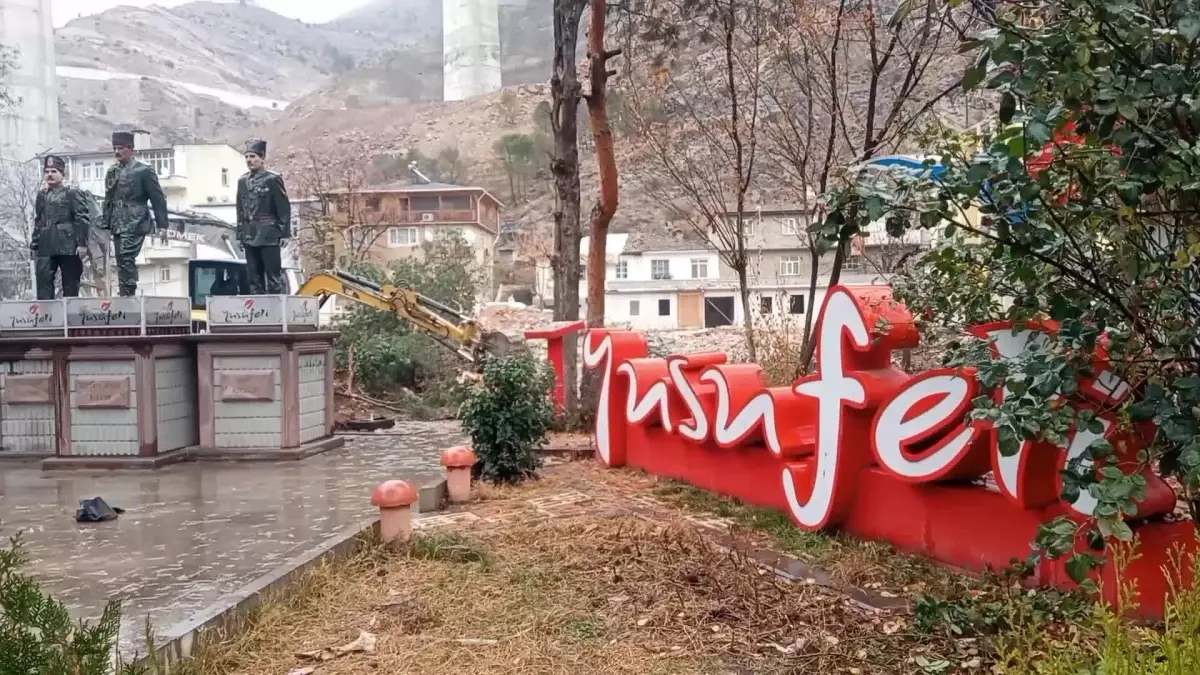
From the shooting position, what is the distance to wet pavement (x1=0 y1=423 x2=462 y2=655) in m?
5.26

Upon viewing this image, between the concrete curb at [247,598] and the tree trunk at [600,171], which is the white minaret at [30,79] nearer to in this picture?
the tree trunk at [600,171]

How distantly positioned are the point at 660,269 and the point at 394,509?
37.5 metres

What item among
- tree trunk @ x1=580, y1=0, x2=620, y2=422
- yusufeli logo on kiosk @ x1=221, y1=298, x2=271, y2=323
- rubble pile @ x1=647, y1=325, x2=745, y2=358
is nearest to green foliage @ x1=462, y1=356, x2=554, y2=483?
tree trunk @ x1=580, y1=0, x2=620, y2=422

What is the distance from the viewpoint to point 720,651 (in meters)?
4.39

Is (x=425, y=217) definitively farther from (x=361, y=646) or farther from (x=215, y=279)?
(x=361, y=646)

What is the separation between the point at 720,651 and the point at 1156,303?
2.32 metres

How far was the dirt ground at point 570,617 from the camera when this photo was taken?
4.25 m

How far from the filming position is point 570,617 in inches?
191

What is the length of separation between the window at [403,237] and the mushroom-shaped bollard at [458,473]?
3884 cm

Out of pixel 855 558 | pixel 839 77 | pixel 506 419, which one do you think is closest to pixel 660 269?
pixel 839 77

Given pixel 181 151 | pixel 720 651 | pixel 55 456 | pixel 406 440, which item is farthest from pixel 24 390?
pixel 181 151

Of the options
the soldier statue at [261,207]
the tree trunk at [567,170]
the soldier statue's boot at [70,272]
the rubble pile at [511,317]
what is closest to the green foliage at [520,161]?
the rubble pile at [511,317]

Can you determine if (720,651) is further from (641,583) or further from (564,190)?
(564,190)

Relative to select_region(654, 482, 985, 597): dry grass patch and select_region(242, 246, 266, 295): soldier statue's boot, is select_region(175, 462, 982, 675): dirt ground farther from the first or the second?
select_region(242, 246, 266, 295): soldier statue's boot
